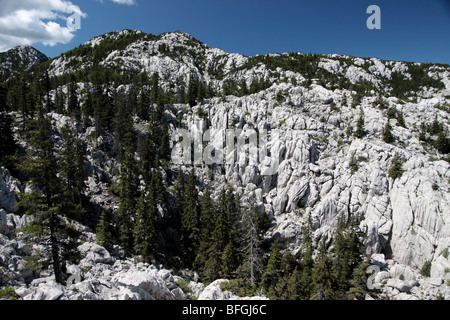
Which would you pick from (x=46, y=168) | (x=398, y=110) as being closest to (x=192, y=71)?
(x=398, y=110)

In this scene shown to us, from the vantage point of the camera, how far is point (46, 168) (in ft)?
51.6

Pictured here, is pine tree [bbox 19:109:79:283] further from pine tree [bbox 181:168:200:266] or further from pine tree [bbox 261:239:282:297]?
pine tree [bbox 181:168:200:266]

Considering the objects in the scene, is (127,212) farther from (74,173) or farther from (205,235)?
(205,235)

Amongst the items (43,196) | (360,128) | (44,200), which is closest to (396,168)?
(360,128)

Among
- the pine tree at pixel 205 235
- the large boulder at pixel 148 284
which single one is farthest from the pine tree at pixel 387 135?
the large boulder at pixel 148 284

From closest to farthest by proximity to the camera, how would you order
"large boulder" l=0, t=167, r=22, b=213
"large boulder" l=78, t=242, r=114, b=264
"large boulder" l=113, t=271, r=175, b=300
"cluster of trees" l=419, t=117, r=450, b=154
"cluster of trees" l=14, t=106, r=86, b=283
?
1. "large boulder" l=113, t=271, r=175, b=300
2. "cluster of trees" l=14, t=106, r=86, b=283
3. "large boulder" l=78, t=242, r=114, b=264
4. "large boulder" l=0, t=167, r=22, b=213
5. "cluster of trees" l=419, t=117, r=450, b=154

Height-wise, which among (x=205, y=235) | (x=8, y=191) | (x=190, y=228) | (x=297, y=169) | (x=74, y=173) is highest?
(x=297, y=169)

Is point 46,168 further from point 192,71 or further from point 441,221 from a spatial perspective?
point 192,71

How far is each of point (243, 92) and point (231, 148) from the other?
30.9 m

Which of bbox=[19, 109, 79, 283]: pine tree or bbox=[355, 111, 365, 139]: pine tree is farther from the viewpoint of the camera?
bbox=[355, 111, 365, 139]: pine tree

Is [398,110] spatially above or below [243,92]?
below

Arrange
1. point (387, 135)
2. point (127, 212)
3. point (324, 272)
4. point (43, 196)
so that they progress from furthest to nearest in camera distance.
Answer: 1. point (387, 135)
2. point (127, 212)
3. point (324, 272)
4. point (43, 196)

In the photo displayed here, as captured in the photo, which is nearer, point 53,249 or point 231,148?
point 53,249

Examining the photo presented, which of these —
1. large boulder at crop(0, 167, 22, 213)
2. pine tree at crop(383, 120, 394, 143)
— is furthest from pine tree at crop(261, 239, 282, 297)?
pine tree at crop(383, 120, 394, 143)
